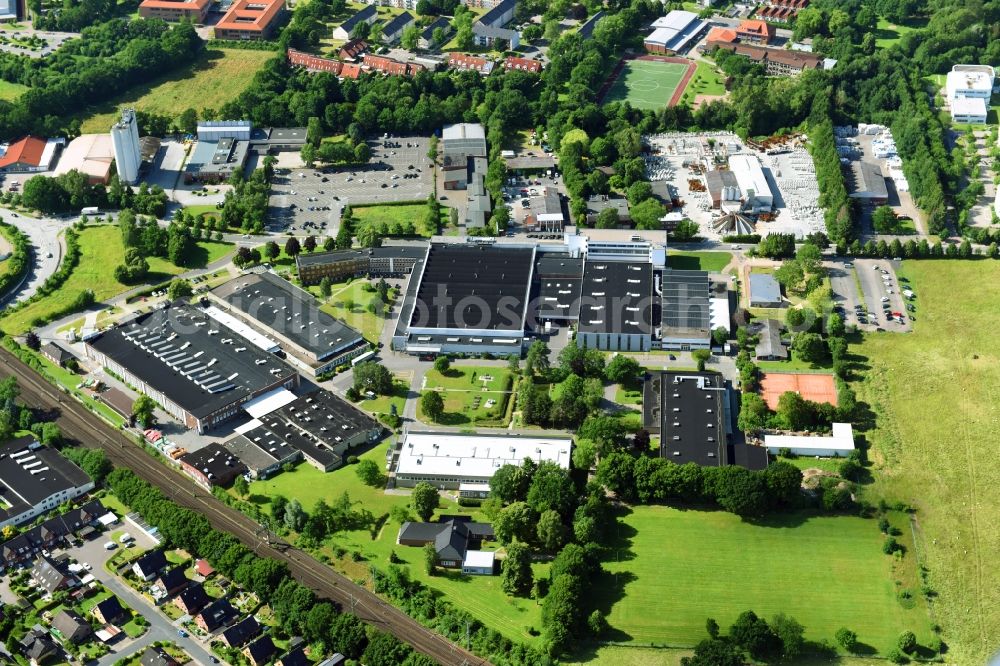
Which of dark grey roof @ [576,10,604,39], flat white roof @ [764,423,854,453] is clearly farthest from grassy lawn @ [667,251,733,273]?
dark grey roof @ [576,10,604,39]

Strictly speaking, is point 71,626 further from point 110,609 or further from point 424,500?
point 424,500

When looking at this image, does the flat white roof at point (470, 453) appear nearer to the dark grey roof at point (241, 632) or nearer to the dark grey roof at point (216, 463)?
the dark grey roof at point (216, 463)

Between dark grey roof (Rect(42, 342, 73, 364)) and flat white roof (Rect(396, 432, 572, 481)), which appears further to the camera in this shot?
dark grey roof (Rect(42, 342, 73, 364))

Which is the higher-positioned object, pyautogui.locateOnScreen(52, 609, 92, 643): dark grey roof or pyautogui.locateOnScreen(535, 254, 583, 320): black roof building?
pyautogui.locateOnScreen(535, 254, 583, 320): black roof building

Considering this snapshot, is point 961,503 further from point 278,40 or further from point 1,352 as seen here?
point 278,40

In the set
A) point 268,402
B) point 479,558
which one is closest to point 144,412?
point 268,402

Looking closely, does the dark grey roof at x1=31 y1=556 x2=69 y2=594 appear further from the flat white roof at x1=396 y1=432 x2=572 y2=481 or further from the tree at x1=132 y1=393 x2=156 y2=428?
the flat white roof at x1=396 y1=432 x2=572 y2=481

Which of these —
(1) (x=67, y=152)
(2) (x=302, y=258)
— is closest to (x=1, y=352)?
(2) (x=302, y=258)
